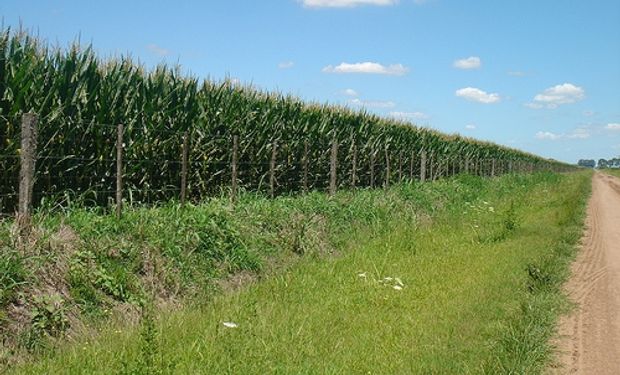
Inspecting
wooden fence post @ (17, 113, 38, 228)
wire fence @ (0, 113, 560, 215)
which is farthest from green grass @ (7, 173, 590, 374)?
wire fence @ (0, 113, 560, 215)

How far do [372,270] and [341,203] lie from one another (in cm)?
422

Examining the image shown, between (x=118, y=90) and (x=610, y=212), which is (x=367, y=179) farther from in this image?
(x=118, y=90)

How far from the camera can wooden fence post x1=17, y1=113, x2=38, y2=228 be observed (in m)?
6.87

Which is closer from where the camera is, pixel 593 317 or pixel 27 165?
pixel 27 165

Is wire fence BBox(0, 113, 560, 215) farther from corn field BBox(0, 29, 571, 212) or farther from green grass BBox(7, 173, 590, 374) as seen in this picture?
green grass BBox(7, 173, 590, 374)

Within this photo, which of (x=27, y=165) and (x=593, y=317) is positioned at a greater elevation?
(x=27, y=165)

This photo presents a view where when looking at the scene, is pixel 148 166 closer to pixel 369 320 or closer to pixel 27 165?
pixel 27 165

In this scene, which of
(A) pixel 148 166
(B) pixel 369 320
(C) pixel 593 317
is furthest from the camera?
(A) pixel 148 166

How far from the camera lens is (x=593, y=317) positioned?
7434 mm

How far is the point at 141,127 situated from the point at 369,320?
5685 millimetres

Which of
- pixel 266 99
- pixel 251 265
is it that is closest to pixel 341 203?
pixel 266 99

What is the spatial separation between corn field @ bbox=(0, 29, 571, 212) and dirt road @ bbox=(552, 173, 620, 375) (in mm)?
6309

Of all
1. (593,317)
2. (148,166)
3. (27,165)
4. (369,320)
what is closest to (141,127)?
(148,166)

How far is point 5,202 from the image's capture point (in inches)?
318
